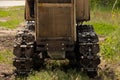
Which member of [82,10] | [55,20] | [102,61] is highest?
[82,10]

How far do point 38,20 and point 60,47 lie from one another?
2.59ft

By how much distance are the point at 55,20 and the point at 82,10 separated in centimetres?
97

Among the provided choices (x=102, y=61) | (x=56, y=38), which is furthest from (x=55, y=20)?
(x=102, y=61)

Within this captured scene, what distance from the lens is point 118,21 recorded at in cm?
2030

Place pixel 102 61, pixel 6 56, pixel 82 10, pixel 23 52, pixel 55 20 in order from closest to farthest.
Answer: pixel 55 20 → pixel 23 52 → pixel 82 10 → pixel 102 61 → pixel 6 56

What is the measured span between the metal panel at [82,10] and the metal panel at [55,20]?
695mm

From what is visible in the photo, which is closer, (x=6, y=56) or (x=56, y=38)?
(x=56, y=38)

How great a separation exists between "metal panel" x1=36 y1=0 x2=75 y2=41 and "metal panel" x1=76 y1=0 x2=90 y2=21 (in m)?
0.69

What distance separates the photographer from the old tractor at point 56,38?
9820 mm

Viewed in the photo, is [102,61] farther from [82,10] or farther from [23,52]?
[23,52]

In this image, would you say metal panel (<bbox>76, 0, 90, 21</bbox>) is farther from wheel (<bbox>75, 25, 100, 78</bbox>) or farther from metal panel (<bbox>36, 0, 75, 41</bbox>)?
metal panel (<bbox>36, 0, 75, 41</bbox>)

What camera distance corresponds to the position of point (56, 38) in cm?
997

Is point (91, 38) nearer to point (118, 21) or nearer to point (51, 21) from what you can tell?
point (51, 21)

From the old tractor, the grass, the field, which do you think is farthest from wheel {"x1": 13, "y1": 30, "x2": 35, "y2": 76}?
the grass
